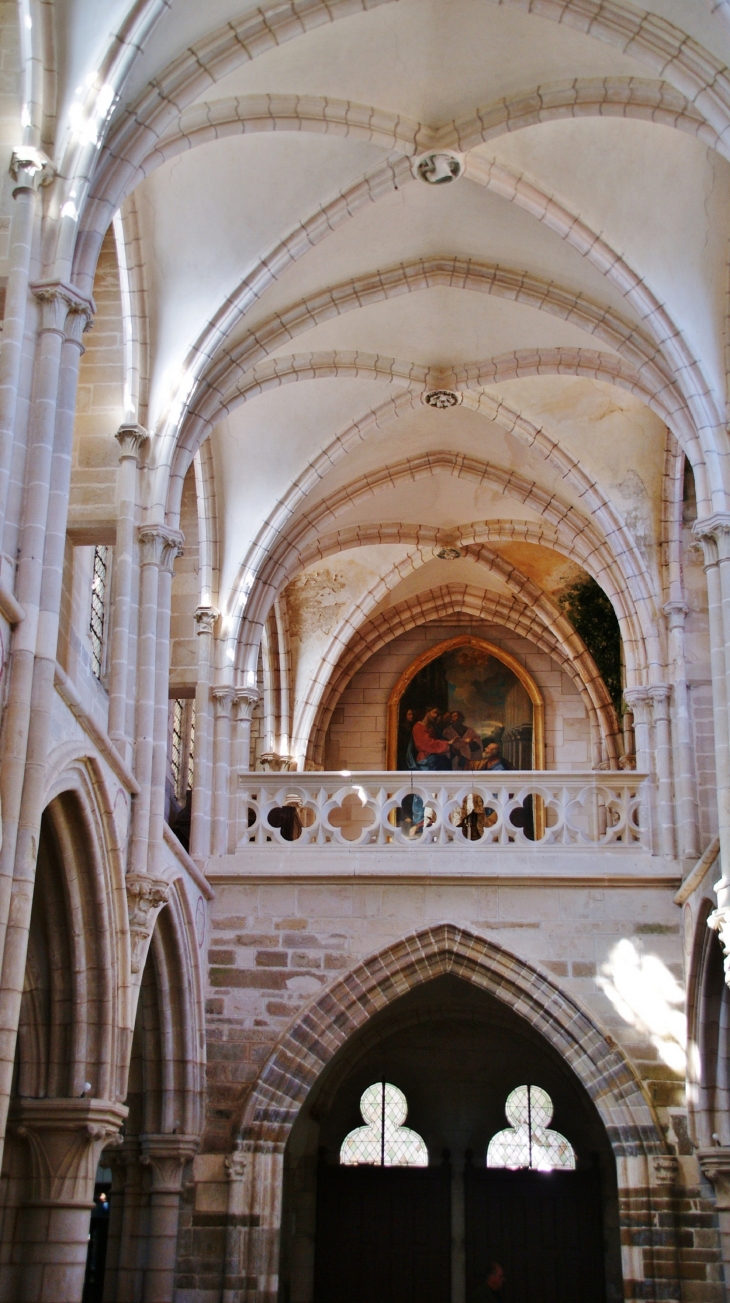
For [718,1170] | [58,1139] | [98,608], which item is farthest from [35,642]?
[718,1170]

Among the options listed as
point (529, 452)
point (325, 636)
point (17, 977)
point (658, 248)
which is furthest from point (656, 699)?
point (17, 977)

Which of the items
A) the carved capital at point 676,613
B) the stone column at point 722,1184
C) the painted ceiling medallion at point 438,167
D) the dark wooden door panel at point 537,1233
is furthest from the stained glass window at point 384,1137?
the painted ceiling medallion at point 438,167

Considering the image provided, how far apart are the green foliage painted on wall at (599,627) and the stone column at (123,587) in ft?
27.5

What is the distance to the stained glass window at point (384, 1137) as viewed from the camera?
55.2 ft

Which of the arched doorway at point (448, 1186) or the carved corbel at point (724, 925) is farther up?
the carved corbel at point (724, 925)

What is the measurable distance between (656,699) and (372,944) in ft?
11.2

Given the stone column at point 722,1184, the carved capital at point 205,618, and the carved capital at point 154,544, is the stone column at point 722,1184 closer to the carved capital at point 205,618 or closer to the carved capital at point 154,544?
the carved capital at point 154,544

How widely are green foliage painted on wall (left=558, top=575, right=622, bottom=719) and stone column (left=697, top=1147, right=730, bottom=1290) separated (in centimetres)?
723

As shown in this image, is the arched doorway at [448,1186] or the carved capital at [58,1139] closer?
the carved capital at [58,1139]

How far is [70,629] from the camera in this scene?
1060 cm

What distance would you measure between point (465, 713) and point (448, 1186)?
19.4 ft

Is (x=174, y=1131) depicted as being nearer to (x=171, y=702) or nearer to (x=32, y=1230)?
(x=32, y=1230)

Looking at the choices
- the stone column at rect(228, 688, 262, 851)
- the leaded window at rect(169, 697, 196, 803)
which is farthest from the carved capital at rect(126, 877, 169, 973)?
the leaded window at rect(169, 697, 196, 803)

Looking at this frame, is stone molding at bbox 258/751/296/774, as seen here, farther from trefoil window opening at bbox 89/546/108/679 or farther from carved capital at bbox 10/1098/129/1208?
carved capital at bbox 10/1098/129/1208
